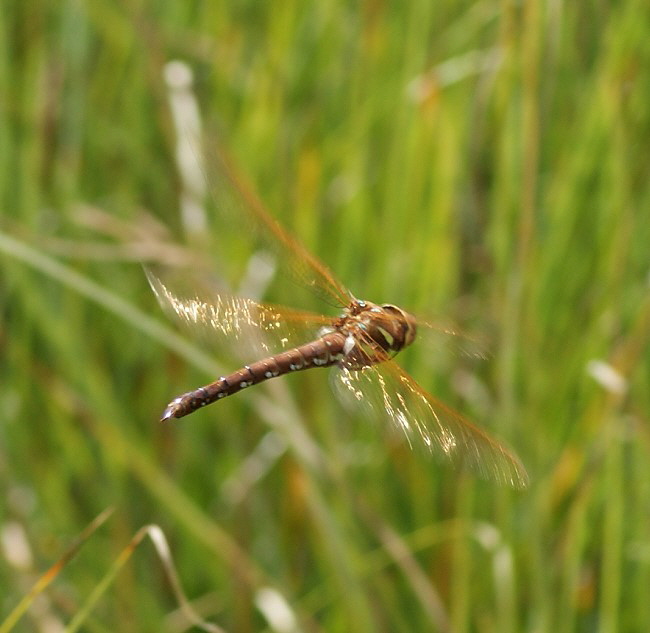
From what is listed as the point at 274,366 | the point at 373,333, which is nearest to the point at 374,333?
the point at 373,333

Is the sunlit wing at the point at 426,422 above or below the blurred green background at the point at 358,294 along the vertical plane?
below

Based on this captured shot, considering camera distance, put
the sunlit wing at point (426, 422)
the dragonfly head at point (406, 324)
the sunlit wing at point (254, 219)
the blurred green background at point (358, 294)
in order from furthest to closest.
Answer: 1. the blurred green background at point (358, 294)
2. the dragonfly head at point (406, 324)
3. the sunlit wing at point (254, 219)
4. the sunlit wing at point (426, 422)

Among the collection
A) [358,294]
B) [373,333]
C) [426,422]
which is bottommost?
[426,422]

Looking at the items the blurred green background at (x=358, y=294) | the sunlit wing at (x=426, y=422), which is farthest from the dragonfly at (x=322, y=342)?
the blurred green background at (x=358, y=294)

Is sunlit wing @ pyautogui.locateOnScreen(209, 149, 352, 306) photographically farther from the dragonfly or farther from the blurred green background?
the blurred green background

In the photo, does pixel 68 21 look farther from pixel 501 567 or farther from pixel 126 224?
pixel 501 567

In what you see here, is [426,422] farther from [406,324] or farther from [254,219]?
[254,219]

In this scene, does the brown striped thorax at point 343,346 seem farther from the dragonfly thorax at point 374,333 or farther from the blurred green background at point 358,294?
the blurred green background at point 358,294
